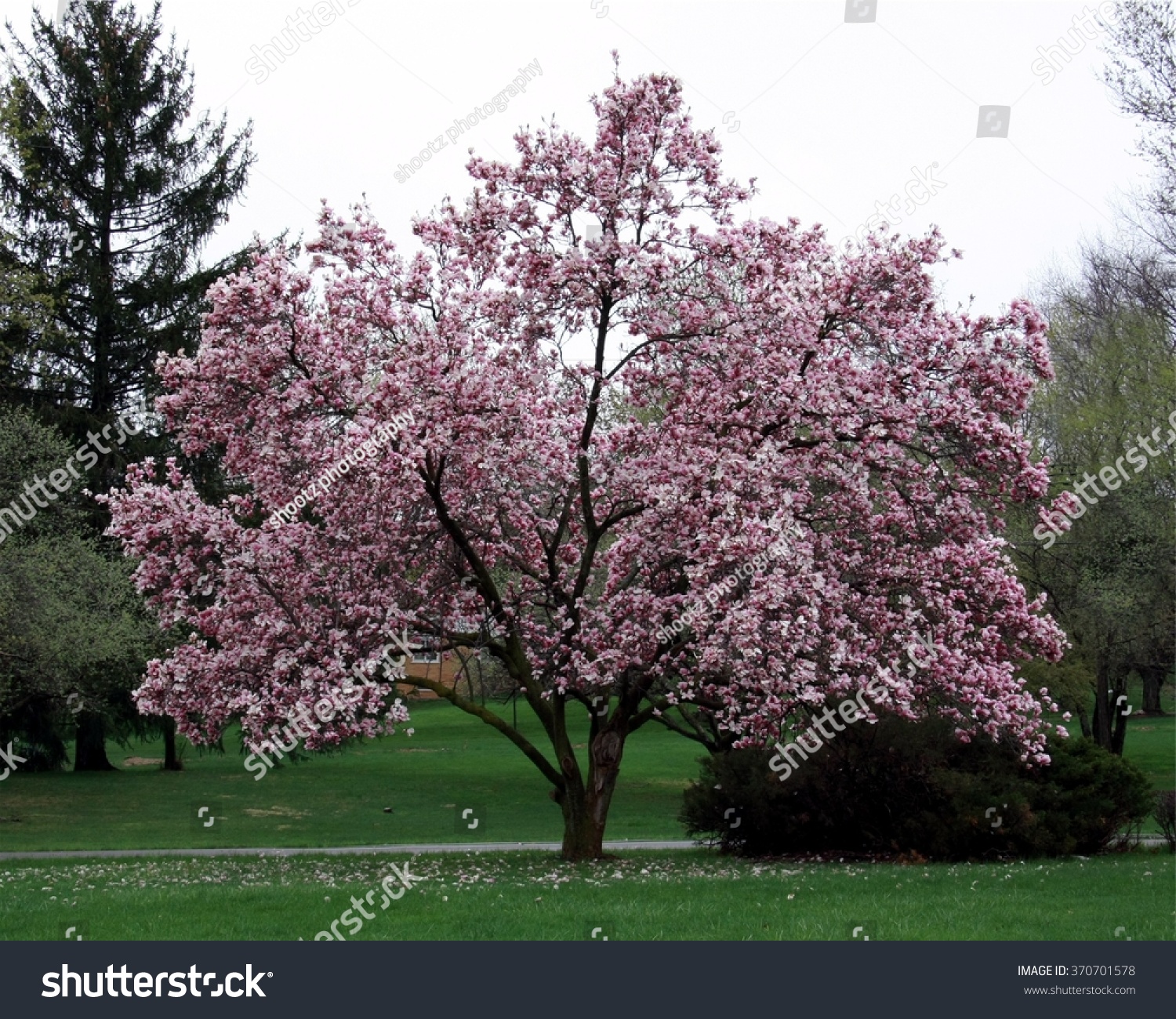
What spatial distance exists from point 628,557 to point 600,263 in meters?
3.93

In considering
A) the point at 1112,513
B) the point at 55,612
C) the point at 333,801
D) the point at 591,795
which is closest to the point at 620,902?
the point at 591,795

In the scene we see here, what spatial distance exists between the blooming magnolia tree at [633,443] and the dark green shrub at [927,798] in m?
3.13

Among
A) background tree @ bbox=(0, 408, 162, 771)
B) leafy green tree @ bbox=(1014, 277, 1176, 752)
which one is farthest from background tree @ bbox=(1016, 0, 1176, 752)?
background tree @ bbox=(0, 408, 162, 771)

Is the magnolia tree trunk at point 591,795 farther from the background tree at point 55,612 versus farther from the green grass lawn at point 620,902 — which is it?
the background tree at point 55,612

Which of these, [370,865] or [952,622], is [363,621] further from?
[952,622]

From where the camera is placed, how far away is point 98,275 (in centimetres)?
3369

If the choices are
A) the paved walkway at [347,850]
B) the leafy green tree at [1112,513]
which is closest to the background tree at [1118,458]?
the leafy green tree at [1112,513]

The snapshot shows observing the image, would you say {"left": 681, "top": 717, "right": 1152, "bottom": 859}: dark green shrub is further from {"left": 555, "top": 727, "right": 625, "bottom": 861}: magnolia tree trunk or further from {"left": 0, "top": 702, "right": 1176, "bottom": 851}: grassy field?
{"left": 0, "top": 702, "right": 1176, "bottom": 851}: grassy field

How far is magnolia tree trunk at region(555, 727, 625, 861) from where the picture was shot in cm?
1739

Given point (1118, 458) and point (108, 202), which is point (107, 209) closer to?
point (108, 202)

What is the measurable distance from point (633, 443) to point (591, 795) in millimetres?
5171

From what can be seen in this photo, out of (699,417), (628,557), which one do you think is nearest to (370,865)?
(628,557)

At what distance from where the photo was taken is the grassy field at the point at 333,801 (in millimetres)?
27641

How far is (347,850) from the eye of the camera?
76.1ft
